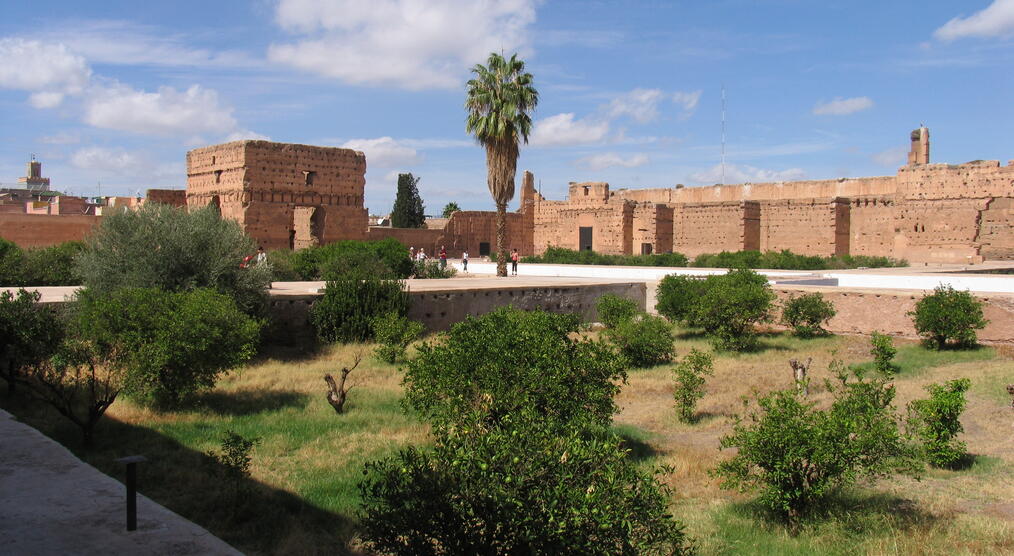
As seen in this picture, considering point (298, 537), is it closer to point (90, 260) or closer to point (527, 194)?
point (90, 260)

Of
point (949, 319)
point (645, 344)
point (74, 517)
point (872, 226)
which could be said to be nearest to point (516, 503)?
point (74, 517)

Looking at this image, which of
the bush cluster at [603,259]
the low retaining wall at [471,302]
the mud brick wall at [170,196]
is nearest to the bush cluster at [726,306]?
the low retaining wall at [471,302]

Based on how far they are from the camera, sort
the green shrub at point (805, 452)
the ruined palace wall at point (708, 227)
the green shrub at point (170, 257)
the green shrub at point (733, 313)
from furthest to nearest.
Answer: the ruined palace wall at point (708, 227), the green shrub at point (733, 313), the green shrub at point (170, 257), the green shrub at point (805, 452)

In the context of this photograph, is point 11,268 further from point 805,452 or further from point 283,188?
point 805,452

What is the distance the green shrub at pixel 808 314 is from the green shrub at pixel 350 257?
923cm

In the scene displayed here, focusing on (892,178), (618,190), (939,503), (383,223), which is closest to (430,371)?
(939,503)

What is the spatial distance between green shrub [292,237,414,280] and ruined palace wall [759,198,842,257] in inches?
603

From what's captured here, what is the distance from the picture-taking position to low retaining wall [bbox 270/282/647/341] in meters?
14.3

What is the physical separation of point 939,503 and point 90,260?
1240 centimetres

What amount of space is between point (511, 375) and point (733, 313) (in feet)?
28.5

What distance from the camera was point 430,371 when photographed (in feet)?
26.0

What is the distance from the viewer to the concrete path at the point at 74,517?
13.3ft

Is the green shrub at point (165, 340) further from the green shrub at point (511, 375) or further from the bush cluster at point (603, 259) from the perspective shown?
the bush cluster at point (603, 259)

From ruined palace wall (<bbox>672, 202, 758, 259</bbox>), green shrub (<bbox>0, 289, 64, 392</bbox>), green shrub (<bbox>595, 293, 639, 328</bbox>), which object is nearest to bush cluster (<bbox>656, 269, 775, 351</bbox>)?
green shrub (<bbox>595, 293, 639, 328</bbox>)
